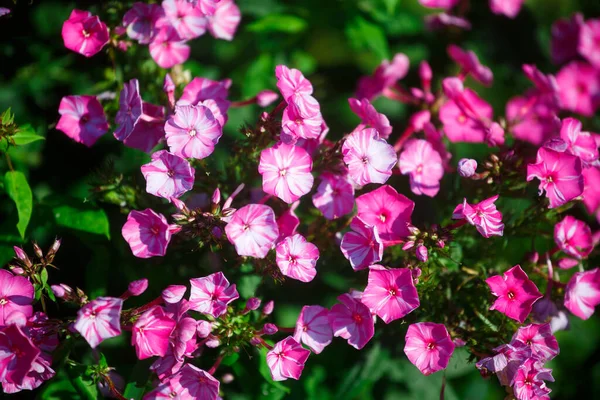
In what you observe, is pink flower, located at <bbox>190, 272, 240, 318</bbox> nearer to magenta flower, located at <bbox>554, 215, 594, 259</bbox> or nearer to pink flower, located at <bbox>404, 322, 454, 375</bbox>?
pink flower, located at <bbox>404, 322, 454, 375</bbox>

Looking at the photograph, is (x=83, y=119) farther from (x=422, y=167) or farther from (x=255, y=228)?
(x=422, y=167)

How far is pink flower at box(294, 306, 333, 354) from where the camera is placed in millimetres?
1511

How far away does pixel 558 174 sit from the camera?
1.55 m

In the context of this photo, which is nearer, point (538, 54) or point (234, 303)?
point (234, 303)

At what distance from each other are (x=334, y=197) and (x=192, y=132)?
43 centimetres

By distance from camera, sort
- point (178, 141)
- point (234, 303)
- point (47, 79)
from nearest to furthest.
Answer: point (178, 141) < point (234, 303) < point (47, 79)

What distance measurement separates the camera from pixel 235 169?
1681 millimetres

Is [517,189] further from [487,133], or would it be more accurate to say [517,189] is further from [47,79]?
[47,79]

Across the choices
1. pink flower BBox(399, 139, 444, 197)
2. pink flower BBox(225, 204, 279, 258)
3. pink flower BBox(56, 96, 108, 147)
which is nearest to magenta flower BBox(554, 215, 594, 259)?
pink flower BBox(399, 139, 444, 197)

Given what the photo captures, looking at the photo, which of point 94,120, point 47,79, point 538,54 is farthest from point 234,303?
point 538,54

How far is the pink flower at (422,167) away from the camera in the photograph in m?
1.68

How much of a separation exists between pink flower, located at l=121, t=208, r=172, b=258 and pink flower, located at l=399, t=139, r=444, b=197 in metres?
0.73

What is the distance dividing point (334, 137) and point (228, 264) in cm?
77

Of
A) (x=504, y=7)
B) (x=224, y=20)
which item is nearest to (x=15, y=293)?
(x=224, y=20)
